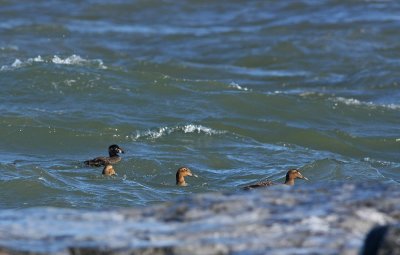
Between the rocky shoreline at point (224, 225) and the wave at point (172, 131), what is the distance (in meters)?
12.1

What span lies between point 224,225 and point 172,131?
42.0ft

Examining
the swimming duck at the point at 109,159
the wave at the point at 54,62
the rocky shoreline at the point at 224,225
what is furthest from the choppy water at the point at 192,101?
the rocky shoreline at the point at 224,225

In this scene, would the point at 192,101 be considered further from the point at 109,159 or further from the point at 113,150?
the point at 109,159

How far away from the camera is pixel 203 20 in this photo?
106 ft

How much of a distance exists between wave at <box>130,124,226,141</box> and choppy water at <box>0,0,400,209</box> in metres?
0.04

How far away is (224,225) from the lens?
189 inches

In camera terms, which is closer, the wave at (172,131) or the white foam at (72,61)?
the wave at (172,131)

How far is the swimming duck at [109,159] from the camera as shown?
15.0 meters

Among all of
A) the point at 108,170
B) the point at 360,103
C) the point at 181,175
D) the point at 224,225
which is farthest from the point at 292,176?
the point at 224,225

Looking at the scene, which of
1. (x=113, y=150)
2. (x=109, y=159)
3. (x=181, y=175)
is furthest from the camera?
(x=113, y=150)

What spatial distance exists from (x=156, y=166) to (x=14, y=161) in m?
2.00

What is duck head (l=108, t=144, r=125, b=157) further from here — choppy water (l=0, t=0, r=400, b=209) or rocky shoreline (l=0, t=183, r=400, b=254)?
rocky shoreline (l=0, t=183, r=400, b=254)

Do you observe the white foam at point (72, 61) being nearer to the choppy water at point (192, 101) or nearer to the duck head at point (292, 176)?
the choppy water at point (192, 101)

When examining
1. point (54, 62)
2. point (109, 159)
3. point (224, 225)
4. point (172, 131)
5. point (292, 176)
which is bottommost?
point (292, 176)
